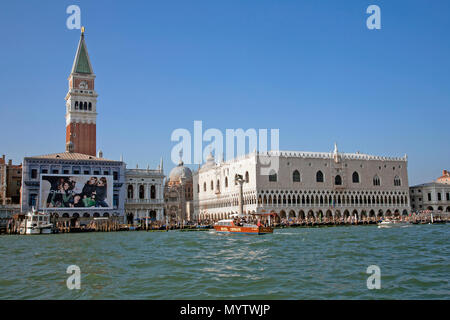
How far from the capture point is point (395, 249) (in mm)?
23078

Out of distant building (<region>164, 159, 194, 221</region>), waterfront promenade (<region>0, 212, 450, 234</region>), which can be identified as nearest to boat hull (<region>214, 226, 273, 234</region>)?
waterfront promenade (<region>0, 212, 450, 234</region>)

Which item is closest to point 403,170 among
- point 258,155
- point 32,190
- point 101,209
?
point 258,155

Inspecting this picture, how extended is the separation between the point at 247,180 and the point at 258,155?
4.35 metres

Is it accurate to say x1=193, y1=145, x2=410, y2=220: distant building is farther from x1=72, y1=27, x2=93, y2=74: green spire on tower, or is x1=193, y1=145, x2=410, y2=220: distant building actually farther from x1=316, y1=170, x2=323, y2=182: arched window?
x1=72, y1=27, x2=93, y2=74: green spire on tower

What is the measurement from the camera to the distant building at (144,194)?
6444cm

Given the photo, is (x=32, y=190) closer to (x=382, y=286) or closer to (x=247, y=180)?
(x=247, y=180)

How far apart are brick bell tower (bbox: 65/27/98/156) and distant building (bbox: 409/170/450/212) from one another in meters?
52.5

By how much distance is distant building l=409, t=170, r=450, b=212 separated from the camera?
79.3 metres

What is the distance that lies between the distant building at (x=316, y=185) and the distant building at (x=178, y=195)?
8232mm

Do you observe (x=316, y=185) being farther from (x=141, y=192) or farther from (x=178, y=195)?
(x=178, y=195)

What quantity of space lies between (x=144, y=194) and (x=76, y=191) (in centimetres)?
1081

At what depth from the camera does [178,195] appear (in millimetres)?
86250

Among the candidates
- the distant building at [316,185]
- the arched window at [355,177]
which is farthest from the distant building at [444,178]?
the arched window at [355,177]

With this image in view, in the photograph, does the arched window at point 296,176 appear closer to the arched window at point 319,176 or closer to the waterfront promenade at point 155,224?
the arched window at point 319,176
